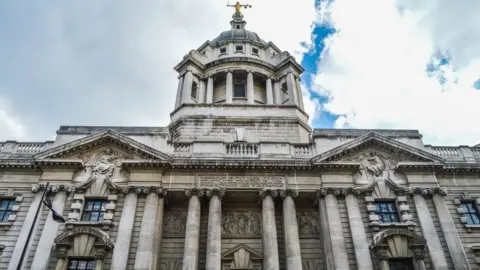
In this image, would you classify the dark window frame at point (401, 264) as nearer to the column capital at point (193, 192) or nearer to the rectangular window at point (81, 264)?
the column capital at point (193, 192)

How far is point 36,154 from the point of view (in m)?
21.5

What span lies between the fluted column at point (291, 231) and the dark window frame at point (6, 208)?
621 inches

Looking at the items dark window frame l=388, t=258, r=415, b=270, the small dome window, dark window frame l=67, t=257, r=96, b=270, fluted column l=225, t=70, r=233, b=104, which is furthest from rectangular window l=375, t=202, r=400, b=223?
the small dome window

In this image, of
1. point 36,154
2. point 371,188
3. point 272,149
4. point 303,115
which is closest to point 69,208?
point 36,154

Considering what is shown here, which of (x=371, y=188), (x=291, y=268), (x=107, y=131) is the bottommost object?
(x=291, y=268)

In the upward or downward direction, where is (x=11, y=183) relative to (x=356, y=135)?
downward

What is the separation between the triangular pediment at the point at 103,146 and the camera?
21.5 metres

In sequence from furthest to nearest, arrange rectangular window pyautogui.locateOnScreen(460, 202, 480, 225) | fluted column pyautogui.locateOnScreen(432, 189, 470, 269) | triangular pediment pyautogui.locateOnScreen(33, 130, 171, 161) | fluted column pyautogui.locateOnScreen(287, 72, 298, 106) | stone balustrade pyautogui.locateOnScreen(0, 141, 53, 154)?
fluted column pyautogui.locateOnScreen(287, 72, 298, 106) < stone balustrade pyautogui.locateOnScreen(0, 141, 53, 154) < triangular pediment pyautogui.locateOnScreen(33, 130, 171, 161) < rectangular window pyautogui.locateOnScreen(460, 202, 480, 225) < fluted column pyautogui.locateOnScreen(432, 189, 470, 269)

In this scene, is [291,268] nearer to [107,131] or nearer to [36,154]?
[107,131]

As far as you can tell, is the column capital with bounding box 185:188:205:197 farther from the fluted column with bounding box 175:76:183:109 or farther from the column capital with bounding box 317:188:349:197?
the fluted column with bounding box 175:76:183:109

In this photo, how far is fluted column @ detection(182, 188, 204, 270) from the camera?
18234mm

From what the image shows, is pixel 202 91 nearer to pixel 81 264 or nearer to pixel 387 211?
pixel 81 264

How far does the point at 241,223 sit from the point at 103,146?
1003 cm

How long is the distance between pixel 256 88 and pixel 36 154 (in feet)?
65.9
